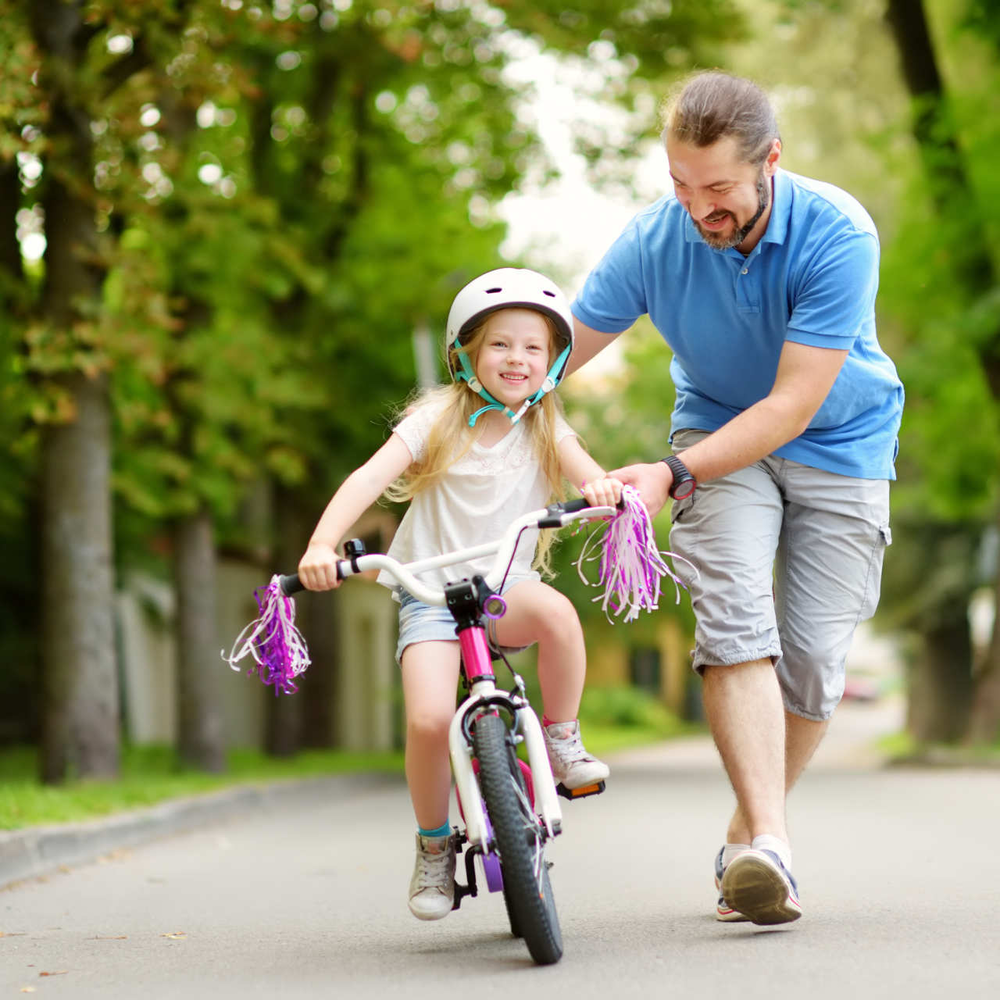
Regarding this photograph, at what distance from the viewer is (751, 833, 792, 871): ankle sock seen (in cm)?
433

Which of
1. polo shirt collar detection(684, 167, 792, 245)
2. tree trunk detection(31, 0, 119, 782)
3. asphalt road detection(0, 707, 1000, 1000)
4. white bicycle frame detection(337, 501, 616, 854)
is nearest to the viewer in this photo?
asphalt road detection(0, 707, 1000, 1000)

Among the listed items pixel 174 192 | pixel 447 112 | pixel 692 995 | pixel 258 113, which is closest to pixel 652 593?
pixel 692 995

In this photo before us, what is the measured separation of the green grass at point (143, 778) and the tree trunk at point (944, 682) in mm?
6687

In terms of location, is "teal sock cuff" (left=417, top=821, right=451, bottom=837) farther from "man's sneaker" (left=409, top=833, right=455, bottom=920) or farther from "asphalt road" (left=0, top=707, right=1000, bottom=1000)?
"asphalt road" (left=0, top=707, right=1000, bottom=1000)

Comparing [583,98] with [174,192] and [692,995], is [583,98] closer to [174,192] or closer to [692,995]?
[174,192]

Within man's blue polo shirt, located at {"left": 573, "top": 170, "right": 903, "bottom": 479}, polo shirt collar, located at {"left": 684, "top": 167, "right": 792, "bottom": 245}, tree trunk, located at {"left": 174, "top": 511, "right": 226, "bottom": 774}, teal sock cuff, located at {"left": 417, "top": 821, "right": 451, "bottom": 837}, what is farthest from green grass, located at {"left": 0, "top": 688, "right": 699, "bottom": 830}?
polo shirt collar, located at {"left": 684, "top": 167, "right": 792, "bottom": 245}

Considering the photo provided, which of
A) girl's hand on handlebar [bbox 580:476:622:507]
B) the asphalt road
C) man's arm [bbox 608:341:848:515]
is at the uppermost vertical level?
man's arm [bbox 608:341:848:515]

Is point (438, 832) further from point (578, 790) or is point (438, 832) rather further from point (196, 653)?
point (196, 653)

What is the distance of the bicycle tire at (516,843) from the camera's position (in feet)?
13.1

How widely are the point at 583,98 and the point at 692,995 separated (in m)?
16.3

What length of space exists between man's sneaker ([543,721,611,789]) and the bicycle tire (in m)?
0.37

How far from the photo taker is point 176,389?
572 inches

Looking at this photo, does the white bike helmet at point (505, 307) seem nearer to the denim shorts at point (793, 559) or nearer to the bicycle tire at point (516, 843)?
the denim shorts at point (793, 559)

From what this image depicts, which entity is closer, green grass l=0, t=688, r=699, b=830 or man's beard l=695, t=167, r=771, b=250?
man's beard l=695, t=167, r=771, b=250
